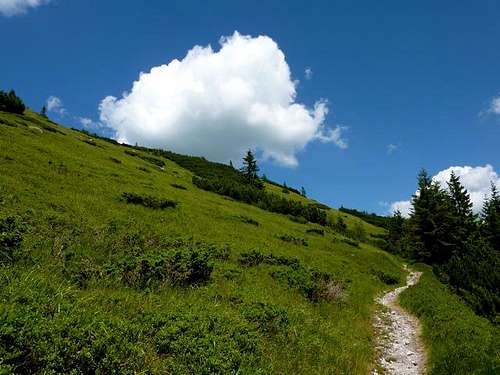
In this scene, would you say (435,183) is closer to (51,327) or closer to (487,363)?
(487,363)

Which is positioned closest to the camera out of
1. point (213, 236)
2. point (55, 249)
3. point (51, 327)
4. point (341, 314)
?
point (51, 327)

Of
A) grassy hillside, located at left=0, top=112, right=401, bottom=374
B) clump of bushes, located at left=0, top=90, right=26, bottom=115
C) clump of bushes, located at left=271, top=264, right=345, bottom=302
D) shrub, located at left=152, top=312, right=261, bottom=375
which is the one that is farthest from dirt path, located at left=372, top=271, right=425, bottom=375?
clump of bushes, located at left=0, top=90, right=26, bottom=115

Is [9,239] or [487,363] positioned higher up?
[487,363]

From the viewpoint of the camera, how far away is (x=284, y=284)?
19797 mm

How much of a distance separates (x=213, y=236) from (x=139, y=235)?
8466 mm

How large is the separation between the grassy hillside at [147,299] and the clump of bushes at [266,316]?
5 centimetres

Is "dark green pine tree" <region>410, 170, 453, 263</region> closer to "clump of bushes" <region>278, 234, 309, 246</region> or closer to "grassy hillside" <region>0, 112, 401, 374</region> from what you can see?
"clump of bushes" <region>278, 234, 309, 246</region>

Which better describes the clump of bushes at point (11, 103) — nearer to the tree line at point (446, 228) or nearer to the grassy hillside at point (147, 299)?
A: the grassy hillside at point (147, 299)

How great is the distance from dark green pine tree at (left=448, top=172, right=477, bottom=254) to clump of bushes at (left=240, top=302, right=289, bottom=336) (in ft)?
168

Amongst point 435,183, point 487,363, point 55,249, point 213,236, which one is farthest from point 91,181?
point 435,183

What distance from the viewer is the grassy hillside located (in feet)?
24.5

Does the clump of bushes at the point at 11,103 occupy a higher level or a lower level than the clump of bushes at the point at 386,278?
higher

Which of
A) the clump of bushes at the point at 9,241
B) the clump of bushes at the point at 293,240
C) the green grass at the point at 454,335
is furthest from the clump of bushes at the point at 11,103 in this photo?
the green grass at the point at 454,335

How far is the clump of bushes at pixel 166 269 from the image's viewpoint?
517 inches
